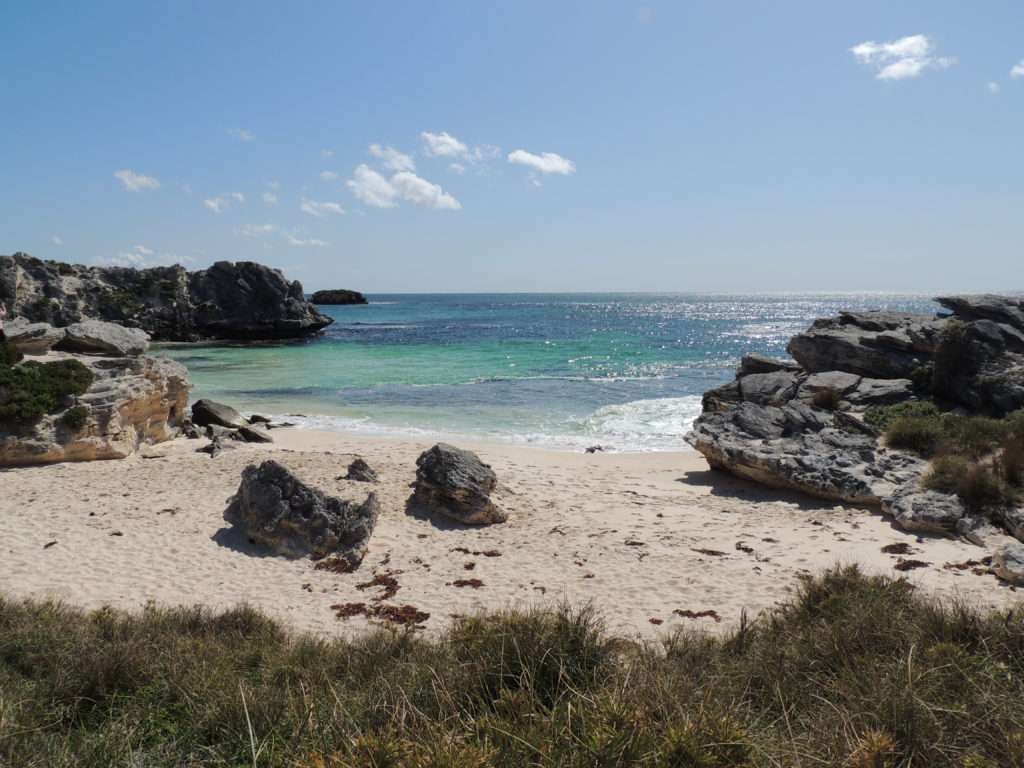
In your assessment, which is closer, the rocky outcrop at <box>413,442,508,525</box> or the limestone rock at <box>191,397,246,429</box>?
the rocky outcrop at <box>413,442,508,525</box>

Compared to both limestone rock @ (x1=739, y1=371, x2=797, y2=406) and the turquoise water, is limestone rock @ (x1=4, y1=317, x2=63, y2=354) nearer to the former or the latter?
the turquoise water

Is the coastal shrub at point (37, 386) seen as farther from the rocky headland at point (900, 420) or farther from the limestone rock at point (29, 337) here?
the rocky headland at point (900, 420)

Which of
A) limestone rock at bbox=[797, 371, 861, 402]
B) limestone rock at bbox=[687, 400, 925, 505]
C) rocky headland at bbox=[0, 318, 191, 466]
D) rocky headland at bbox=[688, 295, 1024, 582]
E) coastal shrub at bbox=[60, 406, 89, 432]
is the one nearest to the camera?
rocky headland at bbox=[688, 295, 1024, 582]

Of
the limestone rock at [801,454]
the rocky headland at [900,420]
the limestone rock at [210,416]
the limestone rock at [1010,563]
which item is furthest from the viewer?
the limestone rock at [210,416]

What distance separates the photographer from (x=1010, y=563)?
7.42m

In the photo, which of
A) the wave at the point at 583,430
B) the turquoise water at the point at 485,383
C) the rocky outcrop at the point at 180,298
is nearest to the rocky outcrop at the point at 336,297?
the rocky outcrop at the point at 180,298

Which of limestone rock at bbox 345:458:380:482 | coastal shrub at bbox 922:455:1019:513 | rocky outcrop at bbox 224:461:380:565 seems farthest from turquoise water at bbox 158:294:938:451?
rocky outcrop at bbox 224:461:380:565

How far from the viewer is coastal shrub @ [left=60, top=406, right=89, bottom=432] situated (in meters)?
12.9

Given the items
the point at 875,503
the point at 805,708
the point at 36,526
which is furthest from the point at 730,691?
the point at 36,526

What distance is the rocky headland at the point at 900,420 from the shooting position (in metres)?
9.70

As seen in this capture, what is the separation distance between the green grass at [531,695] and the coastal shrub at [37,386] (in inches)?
349

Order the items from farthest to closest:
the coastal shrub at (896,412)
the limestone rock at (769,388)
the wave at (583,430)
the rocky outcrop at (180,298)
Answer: the rocky outcrop at (180,298)
the wave at (583,430)
the limestone rock at (769,388)
the coastal shrub at (896,412)

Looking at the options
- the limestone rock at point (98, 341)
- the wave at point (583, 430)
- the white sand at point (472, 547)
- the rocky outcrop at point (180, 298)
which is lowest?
the wave at point (583, 430)

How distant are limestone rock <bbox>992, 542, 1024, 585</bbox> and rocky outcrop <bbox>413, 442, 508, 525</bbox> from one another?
685 cm
